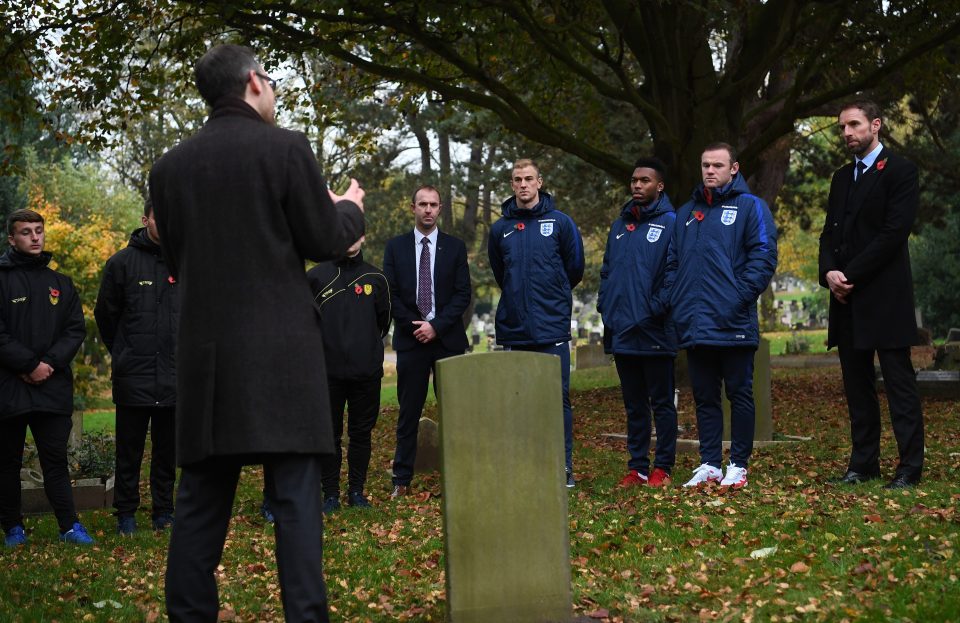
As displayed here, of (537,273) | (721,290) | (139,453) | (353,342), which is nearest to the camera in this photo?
(721,290)

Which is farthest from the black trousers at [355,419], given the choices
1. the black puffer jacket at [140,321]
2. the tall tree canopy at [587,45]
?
the tall tree canopy at [587,45]

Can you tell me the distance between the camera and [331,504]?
8.84 m

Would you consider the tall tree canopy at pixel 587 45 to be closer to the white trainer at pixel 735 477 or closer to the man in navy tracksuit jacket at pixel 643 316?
the man in navy tracksuit jacket at pixel 643 316

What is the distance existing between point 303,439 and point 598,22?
14.6 m

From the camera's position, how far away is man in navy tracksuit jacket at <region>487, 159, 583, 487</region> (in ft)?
29.1

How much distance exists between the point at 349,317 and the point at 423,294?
710mm

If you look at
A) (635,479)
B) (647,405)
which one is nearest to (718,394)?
(647,405)

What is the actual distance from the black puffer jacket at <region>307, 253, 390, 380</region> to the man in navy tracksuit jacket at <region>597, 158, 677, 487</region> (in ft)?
5.64

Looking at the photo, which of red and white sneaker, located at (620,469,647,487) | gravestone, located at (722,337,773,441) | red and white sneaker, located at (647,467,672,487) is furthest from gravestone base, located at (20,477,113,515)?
gravestone, located at (722,337,773,441)

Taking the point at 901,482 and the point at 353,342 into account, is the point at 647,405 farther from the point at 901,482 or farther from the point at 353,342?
the point at 353,342

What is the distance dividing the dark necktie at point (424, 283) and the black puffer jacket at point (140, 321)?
186 centimetres

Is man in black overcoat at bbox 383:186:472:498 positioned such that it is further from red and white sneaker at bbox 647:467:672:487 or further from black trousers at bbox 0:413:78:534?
black trousers at bbox 0:413:78:534

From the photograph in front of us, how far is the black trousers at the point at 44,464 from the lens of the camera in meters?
8.11

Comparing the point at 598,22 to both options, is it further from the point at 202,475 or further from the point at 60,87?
the point at 202,475
